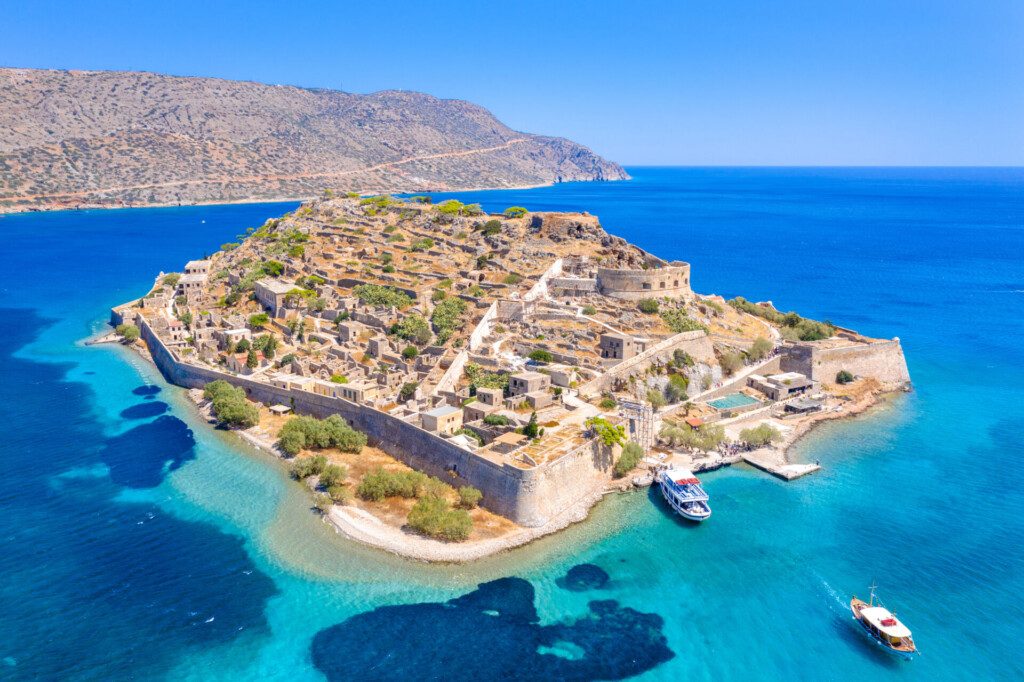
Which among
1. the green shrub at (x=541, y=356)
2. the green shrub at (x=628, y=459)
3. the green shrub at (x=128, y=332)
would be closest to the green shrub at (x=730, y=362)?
the green shrub at (x=541, y=356)

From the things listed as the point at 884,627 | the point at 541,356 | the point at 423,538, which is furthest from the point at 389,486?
the point at 884,627

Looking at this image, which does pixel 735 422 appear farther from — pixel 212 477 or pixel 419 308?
pixel 212 477

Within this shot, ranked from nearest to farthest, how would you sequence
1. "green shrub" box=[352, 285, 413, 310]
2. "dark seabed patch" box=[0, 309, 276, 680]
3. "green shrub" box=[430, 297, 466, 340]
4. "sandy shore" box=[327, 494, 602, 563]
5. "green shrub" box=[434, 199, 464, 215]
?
"dark seabed patch" box=[0, 309, 276, 680]
"sandy shore" box=[327, 494, 602, 563]
"green shrub" box=[430, 297, 466, 340]
"green shrub" box=[352, 285, 413, 310]
"green shrub" box=[434, 199, 464, 215]

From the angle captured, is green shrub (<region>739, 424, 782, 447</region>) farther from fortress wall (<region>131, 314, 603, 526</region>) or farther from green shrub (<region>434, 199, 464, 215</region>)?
green shrub (<region>434, 199, 464, 215</region>)

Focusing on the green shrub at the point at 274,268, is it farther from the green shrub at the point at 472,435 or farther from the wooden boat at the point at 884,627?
the wooden boat at the point at 884,627

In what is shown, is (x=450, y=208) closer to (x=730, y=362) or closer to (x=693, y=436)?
(x=730, y=362)

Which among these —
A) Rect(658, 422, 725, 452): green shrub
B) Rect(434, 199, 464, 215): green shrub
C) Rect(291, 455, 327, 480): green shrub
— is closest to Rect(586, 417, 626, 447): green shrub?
Rect(658, 422, 725, 452): green shrub
